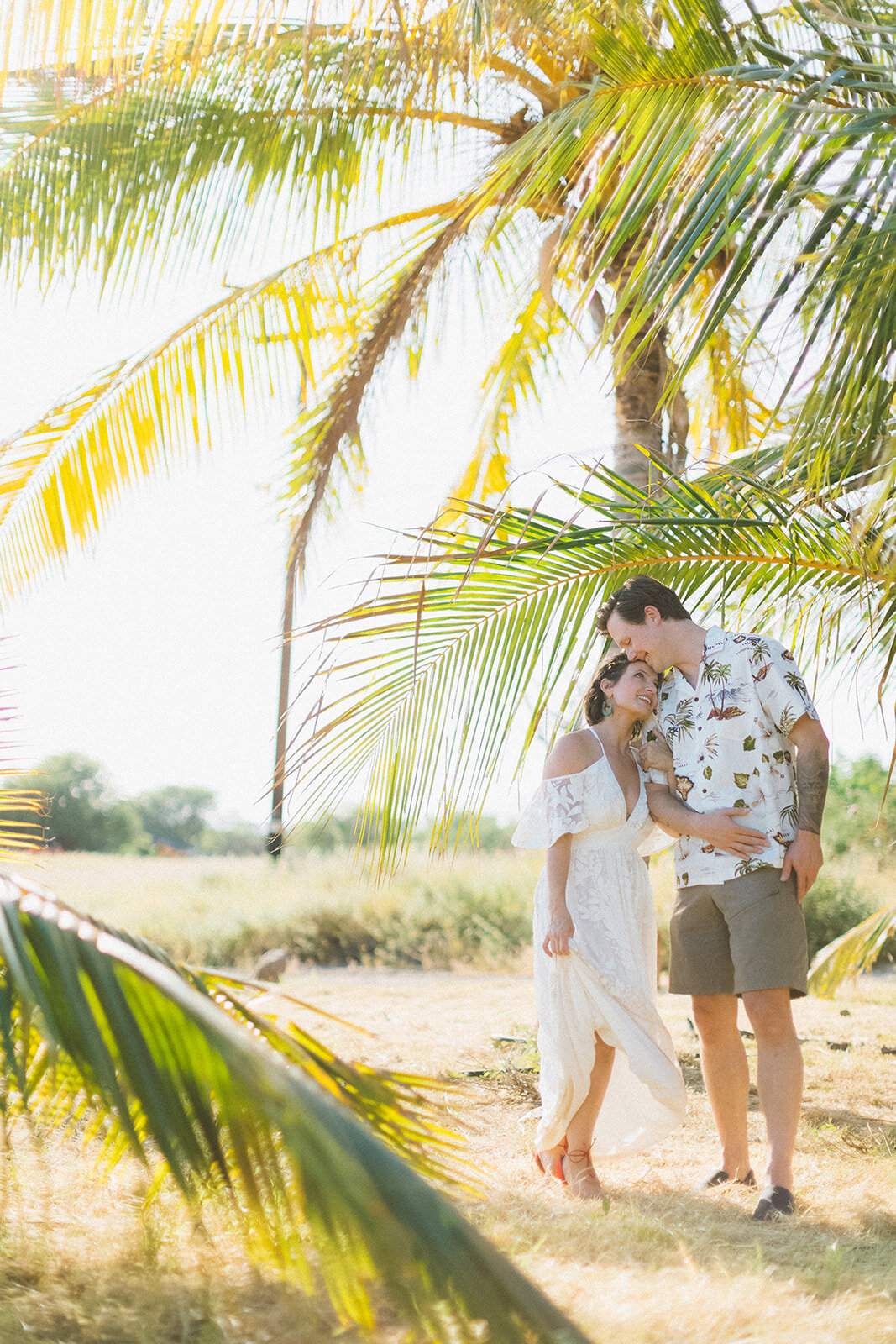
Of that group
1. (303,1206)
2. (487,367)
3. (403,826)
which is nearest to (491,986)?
(487,367)

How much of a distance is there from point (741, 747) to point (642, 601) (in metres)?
0.55

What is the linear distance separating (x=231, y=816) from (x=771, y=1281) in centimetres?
4595

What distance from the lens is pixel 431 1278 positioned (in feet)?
3.81

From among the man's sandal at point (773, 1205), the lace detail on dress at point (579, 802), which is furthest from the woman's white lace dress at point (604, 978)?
the man's sandal at point (773, 1205)

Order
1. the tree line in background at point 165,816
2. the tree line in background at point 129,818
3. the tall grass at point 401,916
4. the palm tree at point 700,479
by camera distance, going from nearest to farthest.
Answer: the palm tree at point 700,479 → the tall grass at point 401,916 → the tree line in background at point 165,816 → the tree line in background at point 129,818

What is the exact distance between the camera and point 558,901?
3586mm

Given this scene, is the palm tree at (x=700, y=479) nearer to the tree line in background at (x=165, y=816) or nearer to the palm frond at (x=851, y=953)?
the palm frond at (x=851, y=953)

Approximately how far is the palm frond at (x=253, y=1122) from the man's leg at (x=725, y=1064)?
6.75ft

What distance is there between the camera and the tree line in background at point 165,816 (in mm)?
20047

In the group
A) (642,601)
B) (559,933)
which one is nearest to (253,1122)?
(559,933)

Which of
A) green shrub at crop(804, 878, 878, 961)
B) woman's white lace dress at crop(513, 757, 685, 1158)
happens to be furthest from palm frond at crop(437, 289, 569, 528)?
green shrub at crop(804, 878, 878, 961)

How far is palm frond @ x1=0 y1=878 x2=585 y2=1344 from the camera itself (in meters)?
1.15

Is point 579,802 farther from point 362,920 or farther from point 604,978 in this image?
point 362,920

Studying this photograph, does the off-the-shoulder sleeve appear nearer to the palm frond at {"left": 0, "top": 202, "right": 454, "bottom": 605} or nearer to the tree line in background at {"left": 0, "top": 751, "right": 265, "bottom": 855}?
the palm frond at {"left": 0, "top": 202, "right": 454, "bottom": 605}
